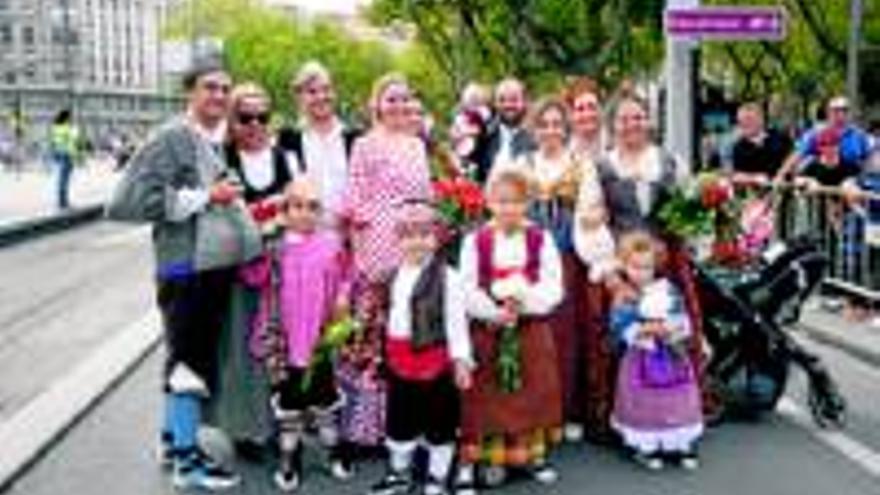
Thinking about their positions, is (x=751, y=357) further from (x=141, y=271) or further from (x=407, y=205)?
(x=141, y=271)

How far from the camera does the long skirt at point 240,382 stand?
338 inches

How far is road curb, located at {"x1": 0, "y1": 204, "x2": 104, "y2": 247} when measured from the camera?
26.1 m

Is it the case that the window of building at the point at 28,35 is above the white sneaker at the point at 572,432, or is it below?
above

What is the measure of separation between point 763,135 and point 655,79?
4065 cm

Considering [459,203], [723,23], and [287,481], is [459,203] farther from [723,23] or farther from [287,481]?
[723,23]

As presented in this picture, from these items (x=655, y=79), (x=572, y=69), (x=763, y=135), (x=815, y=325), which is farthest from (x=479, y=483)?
(x=655, y=79)

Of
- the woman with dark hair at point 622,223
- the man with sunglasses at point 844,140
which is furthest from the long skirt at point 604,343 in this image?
the man with sunglasses at point 844,140

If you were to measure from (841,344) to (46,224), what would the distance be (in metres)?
18.5

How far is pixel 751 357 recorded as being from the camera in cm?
971

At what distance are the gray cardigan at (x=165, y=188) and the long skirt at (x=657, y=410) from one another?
2.23 m

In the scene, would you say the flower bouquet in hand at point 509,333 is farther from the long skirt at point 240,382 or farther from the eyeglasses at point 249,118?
the eyeglasses at point 249,118

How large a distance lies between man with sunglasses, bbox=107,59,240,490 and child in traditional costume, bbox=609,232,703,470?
6.42 feet

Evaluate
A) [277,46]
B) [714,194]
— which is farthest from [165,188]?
[277,46]

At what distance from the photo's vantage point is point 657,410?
8828 mm
